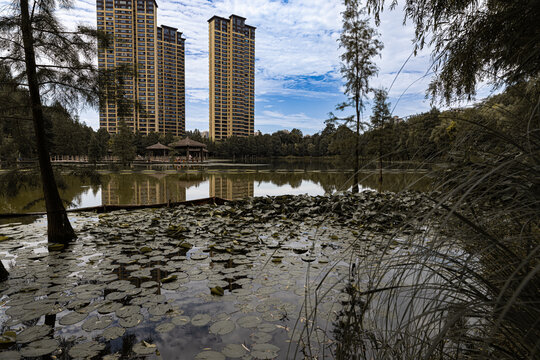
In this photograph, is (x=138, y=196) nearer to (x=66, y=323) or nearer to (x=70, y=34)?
(x=70, y=34)

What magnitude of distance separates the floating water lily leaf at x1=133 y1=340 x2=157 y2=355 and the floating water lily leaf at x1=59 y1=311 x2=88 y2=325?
61 cm

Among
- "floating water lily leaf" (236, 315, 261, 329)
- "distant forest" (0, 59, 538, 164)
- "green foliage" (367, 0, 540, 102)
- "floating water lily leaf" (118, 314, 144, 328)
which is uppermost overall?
"green foliage" (367, 0, 540, 102)

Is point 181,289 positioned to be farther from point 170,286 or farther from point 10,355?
point 10,355

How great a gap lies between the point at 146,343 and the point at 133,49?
236 feet

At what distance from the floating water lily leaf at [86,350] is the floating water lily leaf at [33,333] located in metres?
0.32

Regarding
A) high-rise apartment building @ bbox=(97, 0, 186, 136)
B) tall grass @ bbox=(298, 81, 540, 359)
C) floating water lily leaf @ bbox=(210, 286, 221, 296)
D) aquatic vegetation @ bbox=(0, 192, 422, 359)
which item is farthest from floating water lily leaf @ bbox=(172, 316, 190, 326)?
high-rise apartment building @ bbox=(97, 0, 186, 136)

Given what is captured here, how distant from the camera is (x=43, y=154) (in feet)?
13.0

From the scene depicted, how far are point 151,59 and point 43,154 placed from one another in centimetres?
7123

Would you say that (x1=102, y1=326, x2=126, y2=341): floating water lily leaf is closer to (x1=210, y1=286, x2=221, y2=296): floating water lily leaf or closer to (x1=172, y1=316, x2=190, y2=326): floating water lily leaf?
(x1=172, y1=316, x2=190, y2=326): floating water lily leaf

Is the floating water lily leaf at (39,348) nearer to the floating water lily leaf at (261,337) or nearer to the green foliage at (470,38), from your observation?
the floating water lily leaf at (261,337)

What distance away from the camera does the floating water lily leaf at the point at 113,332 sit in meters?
1.88

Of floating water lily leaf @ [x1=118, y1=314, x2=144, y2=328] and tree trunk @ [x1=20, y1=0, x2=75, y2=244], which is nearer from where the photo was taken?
floating water lily leaf @ [x1=118, y1=314, x2=144, y2=328]

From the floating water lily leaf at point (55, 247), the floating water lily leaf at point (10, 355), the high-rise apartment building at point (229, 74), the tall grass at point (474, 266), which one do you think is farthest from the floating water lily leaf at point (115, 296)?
the high-rise apartment building at point (229, 74)

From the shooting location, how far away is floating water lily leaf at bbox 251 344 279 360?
5.59ft
